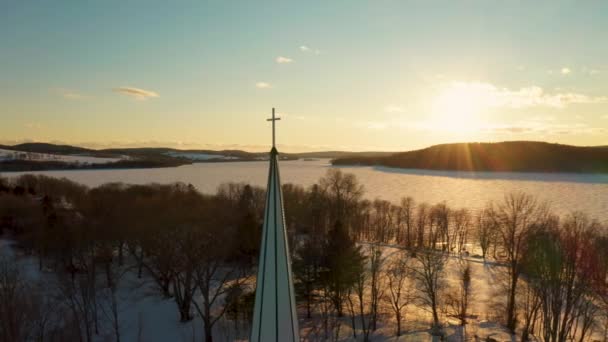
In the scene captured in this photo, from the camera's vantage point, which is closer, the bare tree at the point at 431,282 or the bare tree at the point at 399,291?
the bare tree at the point at 431,282

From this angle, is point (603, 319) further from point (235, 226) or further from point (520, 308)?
point (235, 226)

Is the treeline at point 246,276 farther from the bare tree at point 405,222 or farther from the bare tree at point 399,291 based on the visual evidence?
the bare tree at point 405,222

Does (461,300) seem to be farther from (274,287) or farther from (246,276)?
(274,287)

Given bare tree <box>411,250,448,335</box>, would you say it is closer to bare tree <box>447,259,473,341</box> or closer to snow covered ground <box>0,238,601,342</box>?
snow covered ground <box>0,238,601,342</box>

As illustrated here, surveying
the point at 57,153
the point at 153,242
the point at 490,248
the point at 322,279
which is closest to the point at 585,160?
the point at 490,248

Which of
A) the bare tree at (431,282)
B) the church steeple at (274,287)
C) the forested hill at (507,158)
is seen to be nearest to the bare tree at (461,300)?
the bare tree at (431,282)

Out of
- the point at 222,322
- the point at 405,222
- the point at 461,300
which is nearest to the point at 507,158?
the point at 405,222
